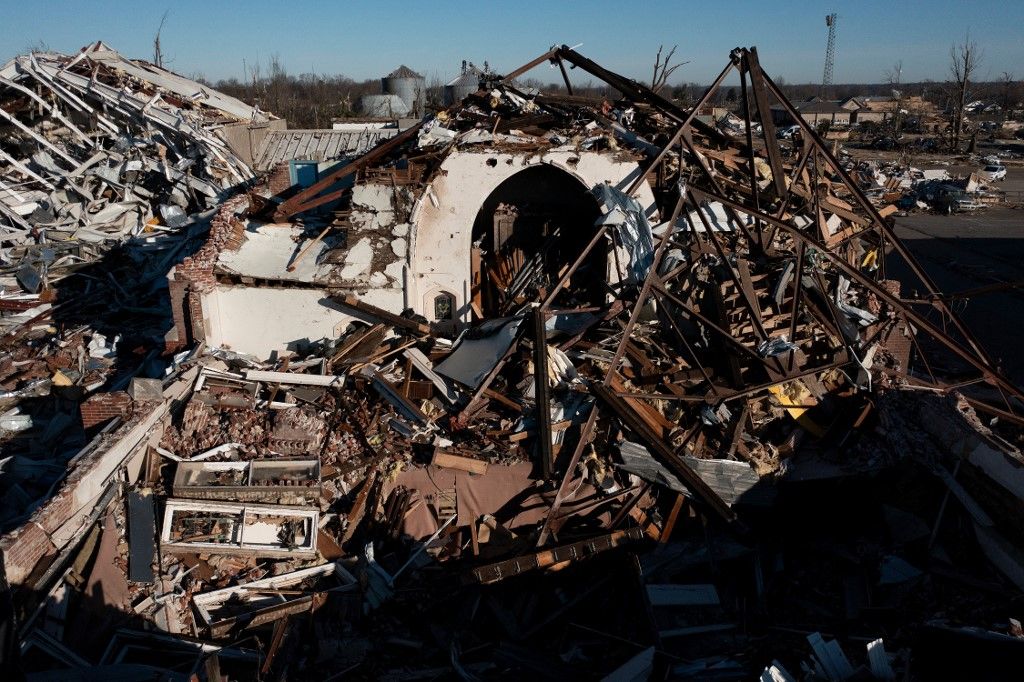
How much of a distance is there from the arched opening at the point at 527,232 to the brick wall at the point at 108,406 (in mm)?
6912

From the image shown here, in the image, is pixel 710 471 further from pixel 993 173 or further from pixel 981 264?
pixel 993 173

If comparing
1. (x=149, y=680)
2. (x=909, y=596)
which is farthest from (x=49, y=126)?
(x=909, y=596)

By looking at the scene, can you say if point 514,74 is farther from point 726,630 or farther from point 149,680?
point 149,680

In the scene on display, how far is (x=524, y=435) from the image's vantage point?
10453 mm

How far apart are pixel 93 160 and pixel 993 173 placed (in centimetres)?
4056

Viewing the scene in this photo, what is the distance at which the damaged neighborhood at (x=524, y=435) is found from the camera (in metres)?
8.45

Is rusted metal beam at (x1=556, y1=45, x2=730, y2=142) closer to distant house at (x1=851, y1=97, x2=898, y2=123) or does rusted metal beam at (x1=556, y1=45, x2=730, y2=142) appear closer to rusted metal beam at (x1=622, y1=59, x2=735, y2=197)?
rusted metal beam at (x1=622, y1=59, x2=735, y2=197)

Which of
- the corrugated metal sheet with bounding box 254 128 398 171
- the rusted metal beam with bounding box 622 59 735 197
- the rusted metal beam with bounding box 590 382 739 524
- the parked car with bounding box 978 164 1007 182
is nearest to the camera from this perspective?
the rusted metal beam with bounding box 590 382 739 524

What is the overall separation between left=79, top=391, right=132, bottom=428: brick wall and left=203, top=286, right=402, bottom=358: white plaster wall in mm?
2696

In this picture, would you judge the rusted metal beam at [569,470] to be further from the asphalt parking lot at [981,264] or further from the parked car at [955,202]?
the parked car at [955,202]

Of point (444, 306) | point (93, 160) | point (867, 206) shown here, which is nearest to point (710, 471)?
point (867, 206)

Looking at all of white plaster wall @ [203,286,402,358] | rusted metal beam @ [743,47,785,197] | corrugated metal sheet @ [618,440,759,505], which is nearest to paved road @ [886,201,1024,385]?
rusted metal beam @ [743,47,785,197]

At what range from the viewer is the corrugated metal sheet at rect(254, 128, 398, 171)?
2397 cm

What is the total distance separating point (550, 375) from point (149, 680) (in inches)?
244
